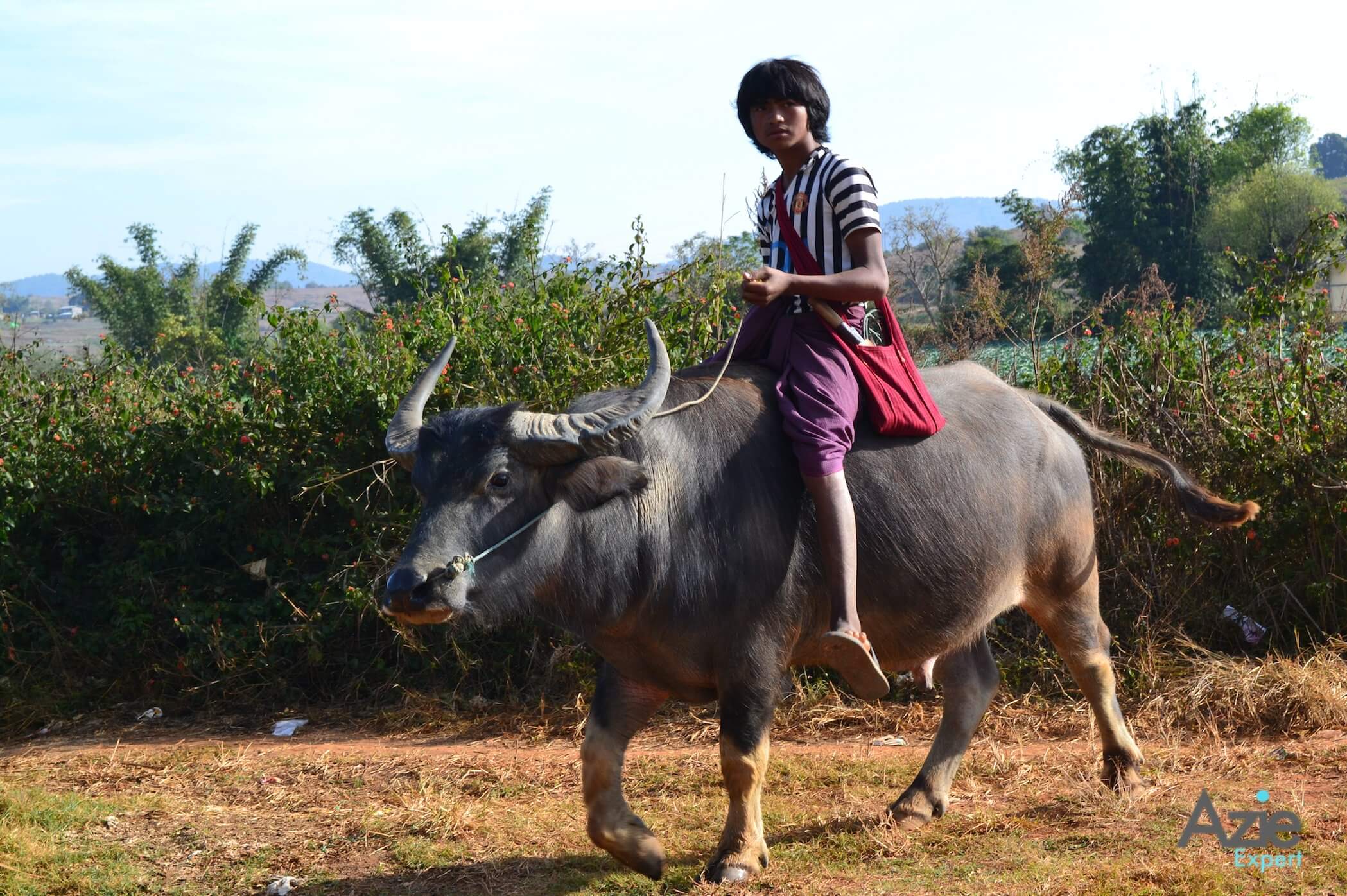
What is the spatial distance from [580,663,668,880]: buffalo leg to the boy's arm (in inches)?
49.6

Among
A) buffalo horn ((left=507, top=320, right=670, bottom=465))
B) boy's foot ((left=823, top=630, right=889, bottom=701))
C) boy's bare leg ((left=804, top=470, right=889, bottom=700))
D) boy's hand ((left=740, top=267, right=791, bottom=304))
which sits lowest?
boy's foot ((left=823, top=630, right=889, bottom=701))

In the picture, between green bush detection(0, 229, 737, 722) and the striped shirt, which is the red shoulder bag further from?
green bush detection(0, 229, 737, 722)

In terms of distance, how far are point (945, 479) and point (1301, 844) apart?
1.60 meters

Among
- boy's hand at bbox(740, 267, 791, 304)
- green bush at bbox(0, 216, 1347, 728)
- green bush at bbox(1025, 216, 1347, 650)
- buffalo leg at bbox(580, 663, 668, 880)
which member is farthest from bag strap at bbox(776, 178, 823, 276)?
green bush at bbox(1025, 216, 1347, 650)

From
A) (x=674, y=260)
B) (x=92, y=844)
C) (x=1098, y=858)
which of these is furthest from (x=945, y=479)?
(x=674, y=260)

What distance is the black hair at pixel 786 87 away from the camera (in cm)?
377

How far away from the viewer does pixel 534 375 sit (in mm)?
6145

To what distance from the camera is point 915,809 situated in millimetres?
4207

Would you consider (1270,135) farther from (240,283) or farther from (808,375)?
(808,375)

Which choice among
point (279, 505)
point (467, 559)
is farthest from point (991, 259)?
point (467, 559)

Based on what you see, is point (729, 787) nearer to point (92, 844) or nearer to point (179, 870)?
point (179, 870)

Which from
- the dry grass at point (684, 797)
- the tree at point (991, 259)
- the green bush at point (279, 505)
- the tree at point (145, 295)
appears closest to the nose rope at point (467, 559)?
the dry grass at point (684, 797)

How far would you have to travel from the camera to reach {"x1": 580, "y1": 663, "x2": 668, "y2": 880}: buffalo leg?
3588mm

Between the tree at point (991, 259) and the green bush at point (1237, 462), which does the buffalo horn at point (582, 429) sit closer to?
the green bush at point (1237, 462)
